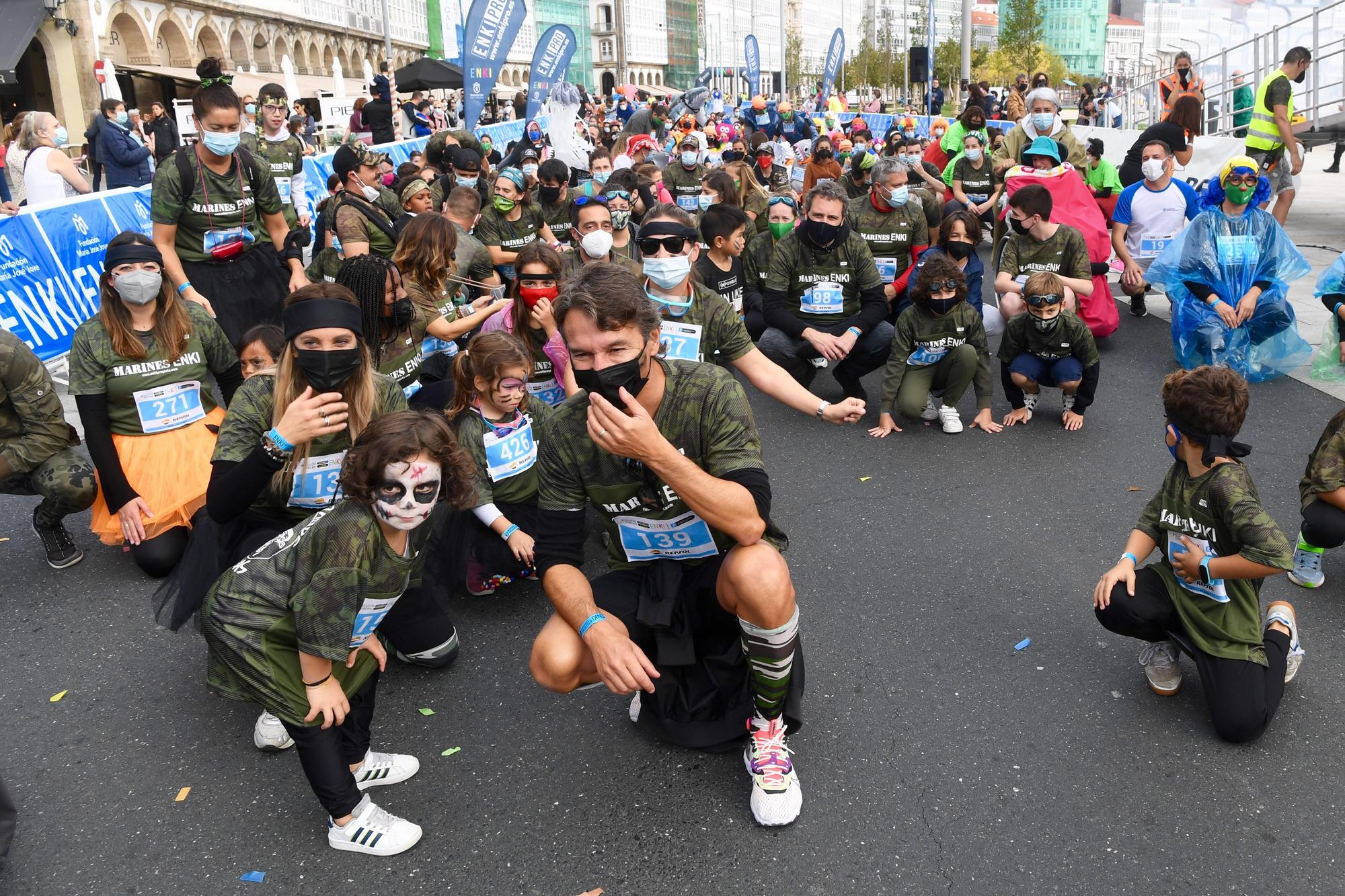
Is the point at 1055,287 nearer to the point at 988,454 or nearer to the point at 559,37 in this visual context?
the point at 988,454

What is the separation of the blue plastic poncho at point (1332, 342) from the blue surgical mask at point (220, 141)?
6400 mm

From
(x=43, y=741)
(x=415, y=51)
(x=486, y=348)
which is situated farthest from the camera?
(x=415, y=51)

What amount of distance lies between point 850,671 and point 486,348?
2035 mm

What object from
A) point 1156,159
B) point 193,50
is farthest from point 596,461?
point 193,50

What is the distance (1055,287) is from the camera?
22.0 ft

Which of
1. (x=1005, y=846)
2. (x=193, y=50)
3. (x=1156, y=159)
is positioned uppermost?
(x=193, y=50)

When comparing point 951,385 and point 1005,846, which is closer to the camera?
point 1005,846

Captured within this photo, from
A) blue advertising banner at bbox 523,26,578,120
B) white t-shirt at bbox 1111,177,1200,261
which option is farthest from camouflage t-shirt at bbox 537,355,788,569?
blue advertising banner at bbox 523,26,578,120

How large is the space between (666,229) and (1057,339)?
307 cm

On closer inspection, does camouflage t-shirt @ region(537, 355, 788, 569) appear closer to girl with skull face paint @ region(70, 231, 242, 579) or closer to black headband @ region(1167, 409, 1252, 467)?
black headband @ region(1167, 409, 1252, 467)

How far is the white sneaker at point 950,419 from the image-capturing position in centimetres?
691

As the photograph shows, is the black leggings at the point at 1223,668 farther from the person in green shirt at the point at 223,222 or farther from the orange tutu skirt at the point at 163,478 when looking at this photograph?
the person in green shirt at the point at 223,222

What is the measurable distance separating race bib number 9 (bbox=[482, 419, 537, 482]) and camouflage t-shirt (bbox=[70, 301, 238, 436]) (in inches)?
58.0

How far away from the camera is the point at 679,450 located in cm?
303
